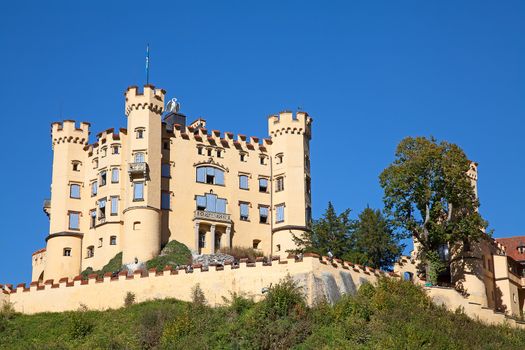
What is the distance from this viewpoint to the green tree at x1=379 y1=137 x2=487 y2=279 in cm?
7500

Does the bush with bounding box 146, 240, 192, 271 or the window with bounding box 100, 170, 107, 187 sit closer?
the bush with bounding box 146, 240, 192, 271

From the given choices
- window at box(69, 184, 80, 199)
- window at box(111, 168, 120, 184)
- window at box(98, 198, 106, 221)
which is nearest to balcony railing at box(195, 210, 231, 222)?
window at box(111, 168, 120, 184)

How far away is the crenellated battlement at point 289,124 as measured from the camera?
9094cm

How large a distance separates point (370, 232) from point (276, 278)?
12.6 metres

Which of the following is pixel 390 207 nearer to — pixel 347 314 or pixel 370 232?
pixel 370 232

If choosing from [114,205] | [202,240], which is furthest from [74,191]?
[202,240]

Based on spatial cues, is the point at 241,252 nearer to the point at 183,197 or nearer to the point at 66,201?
the point at 183,197

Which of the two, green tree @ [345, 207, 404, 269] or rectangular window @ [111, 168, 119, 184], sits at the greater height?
rectangular window @ [111, 168, 119, 184]

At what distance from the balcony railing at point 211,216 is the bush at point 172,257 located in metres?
3.18

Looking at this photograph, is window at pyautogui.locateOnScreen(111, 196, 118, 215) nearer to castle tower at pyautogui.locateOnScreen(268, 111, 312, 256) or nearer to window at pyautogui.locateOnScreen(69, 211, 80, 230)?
window at pyautogui.locateOnScreen(69, 211, 80, 230)

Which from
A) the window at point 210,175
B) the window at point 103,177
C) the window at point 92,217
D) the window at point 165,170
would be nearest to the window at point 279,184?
the window at point 210,175

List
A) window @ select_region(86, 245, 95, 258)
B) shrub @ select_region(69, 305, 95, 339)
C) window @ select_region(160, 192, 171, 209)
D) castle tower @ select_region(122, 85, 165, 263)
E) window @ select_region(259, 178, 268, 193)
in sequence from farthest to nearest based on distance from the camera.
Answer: window @ select_region(259, 178, 268, 193)
window @ select_region(86, 245, 95, 258)
window @ select_region(160, 192, 171, 209)
castle tower @ select_region(122, 85, 165, 263)
shrub @ select_region(69, 305, 95, 339)

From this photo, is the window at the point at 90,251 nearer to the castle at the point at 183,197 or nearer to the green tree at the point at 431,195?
the castle at the point at 183,197

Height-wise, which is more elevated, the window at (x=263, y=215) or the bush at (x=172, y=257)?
the window at (x=263, y=215)
